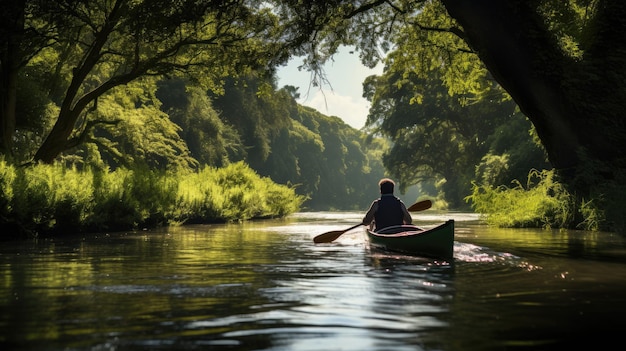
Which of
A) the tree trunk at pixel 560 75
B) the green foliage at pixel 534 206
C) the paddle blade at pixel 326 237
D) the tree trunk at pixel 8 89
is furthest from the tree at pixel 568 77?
the tree trunk at pixel 8 89

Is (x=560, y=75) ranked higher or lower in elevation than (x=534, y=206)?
higher

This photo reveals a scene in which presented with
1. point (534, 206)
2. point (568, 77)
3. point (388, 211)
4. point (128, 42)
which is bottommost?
point (388, 211)

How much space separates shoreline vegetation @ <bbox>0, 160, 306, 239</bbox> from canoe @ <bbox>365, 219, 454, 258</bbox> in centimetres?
885

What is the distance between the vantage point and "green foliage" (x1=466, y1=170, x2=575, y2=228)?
22609mm

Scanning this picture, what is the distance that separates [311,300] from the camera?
300 inches

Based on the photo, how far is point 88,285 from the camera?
29.4 feet

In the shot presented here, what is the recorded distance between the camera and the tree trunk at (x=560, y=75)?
19.2 m

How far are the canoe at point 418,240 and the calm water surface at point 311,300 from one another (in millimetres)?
260

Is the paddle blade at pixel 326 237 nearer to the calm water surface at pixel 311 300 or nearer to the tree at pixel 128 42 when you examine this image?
the calm water surface at pixel 311 300

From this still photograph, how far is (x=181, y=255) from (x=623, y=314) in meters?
8.93

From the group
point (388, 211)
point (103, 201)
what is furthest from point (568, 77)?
point (103, 201)

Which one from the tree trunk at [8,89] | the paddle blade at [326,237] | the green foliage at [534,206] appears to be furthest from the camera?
the green foliage at [534,206]

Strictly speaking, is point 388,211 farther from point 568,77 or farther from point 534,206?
point 534,206

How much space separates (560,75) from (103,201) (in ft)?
45.9
